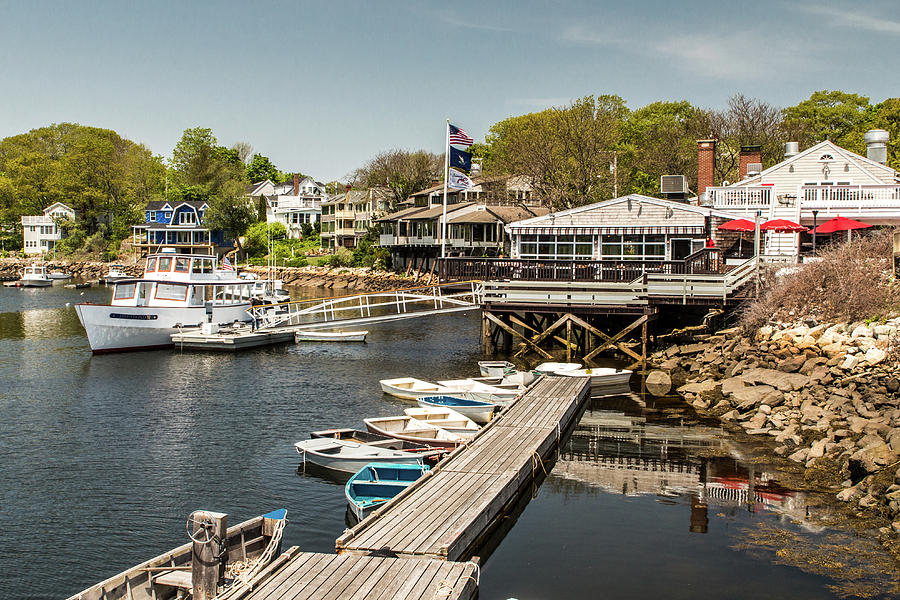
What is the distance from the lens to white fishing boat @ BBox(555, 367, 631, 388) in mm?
28422

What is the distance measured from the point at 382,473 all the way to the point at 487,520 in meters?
3.56

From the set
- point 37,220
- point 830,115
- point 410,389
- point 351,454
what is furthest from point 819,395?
point 37,220

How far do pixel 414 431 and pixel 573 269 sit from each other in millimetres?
18084

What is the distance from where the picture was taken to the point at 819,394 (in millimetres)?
22500

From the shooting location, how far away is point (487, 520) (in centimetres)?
1489

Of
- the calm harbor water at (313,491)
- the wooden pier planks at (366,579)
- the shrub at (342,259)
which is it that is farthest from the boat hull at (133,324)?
the shrub at (342,259)

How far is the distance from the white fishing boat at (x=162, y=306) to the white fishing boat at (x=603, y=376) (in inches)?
866

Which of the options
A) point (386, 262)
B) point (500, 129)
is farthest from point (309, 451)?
point (500, 129)

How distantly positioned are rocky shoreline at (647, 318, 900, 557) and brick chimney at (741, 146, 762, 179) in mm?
20295

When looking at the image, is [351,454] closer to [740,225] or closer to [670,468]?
[670,468]

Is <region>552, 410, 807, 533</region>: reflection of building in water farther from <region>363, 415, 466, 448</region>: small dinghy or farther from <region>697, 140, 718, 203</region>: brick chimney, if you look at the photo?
<region>697, 140, 718, 203</region>: brick chimney

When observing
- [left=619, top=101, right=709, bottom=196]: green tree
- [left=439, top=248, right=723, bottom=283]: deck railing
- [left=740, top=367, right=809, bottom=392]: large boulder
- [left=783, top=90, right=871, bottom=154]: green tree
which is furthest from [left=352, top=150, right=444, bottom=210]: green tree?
[left=740, top=367, right=809, bottom=392]: large boulder

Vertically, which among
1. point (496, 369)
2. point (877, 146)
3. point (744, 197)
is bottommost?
point (496, 369)

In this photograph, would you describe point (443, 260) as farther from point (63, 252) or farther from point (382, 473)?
point (63, 252)
